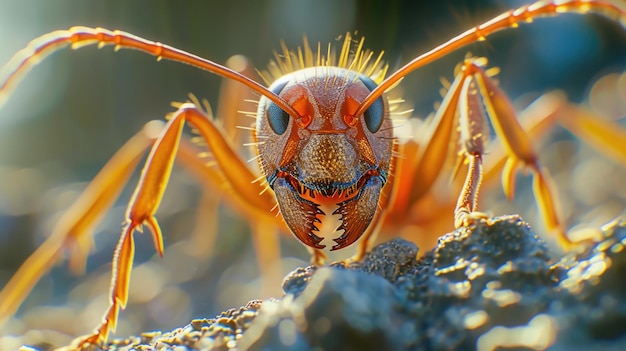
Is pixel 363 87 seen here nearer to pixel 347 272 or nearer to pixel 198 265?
pixel 347 272

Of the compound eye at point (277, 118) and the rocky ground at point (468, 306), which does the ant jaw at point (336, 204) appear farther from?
the rocky ground at point (468, 306)

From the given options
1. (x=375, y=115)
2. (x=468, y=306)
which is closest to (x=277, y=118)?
(x=375, y=115)

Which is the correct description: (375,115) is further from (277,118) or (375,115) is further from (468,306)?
(468,306)

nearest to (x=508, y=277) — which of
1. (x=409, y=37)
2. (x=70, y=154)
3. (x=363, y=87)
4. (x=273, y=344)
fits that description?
(x=273, y=344)

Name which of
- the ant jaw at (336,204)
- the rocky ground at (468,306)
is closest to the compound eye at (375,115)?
the ant jaw at (336,204)

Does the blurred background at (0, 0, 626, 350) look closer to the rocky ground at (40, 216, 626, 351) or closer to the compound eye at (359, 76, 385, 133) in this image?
the compound eye at (359, 76, 385, 133)
